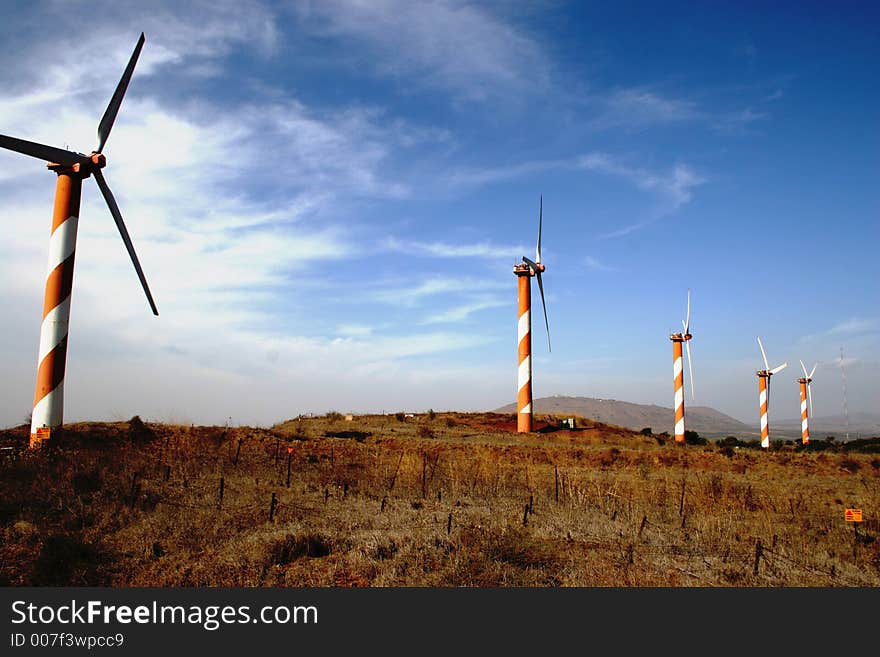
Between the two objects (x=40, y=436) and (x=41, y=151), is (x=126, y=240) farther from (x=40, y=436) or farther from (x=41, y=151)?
(x=40, y=436)

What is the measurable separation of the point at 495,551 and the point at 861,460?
96.7 ft

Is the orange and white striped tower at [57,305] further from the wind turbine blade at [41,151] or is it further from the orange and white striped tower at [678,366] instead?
the orange and white striped tower at [678,366]

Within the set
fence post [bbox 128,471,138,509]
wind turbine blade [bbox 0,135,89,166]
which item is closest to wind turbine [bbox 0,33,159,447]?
wind turbine blade [bbox 0,135,89,166]

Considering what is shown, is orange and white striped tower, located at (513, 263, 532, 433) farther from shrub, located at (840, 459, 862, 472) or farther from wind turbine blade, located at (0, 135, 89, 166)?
wind turbine blade, located at (0, 135, 89, 166)

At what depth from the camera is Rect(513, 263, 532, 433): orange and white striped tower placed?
137 feet

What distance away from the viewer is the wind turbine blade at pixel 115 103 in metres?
19.7

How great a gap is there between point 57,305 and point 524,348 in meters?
30.4

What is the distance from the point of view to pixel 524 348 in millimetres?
42844

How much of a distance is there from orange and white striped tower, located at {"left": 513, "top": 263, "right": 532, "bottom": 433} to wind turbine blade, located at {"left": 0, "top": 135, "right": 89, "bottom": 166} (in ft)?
98.5

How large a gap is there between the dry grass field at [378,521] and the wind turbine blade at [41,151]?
26.4ft

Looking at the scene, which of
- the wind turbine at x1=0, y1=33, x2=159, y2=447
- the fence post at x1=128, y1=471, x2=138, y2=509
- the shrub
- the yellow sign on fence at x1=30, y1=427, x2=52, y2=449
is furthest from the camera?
the shrub

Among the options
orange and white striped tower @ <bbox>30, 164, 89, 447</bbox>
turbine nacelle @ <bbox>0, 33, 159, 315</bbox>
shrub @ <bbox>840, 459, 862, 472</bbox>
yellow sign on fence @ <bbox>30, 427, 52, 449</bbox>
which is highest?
turbine nacelle @ <bbox>0, 33, 159, 315</bbox>

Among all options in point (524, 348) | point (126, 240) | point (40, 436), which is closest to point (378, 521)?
point (40, 436)

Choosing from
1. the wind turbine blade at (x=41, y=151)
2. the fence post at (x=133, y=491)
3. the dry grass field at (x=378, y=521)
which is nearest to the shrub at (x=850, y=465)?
the dry grass field at (x=378, y=521)
